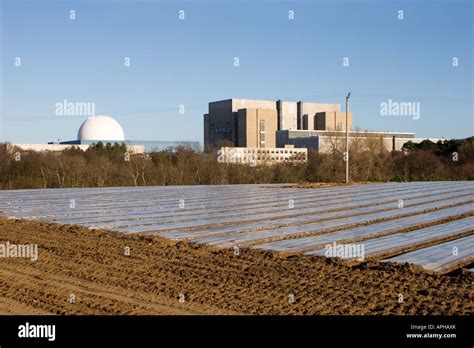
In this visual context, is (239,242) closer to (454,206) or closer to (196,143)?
(454,206)

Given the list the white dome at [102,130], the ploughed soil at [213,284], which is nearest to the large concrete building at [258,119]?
the white dome at [102,130]

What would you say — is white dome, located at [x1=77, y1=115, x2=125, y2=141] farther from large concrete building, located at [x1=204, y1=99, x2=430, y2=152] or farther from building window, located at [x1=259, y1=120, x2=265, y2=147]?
building window, located at [x1=259, y1=120, x2=265, y2=147]

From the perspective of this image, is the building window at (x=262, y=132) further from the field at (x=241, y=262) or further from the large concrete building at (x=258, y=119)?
the field at (x=241, y=262)

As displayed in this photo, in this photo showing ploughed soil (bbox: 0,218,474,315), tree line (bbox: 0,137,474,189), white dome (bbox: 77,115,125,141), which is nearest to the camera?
ploughed soil (bbox: 0,218,474,315)

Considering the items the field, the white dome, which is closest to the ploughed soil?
the field

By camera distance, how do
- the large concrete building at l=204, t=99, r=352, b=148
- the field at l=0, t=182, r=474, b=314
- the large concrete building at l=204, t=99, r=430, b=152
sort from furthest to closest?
the large concrete building at l=204, t=99, r=352, b=148 → the large concrete building at l=204, t=99, r=430, b=152 → the field at l=0, t=182, r=474, b=314

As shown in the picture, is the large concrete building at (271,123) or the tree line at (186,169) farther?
the large concrete building at (271,123)

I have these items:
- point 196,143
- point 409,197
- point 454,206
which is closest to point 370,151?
point 196,143
